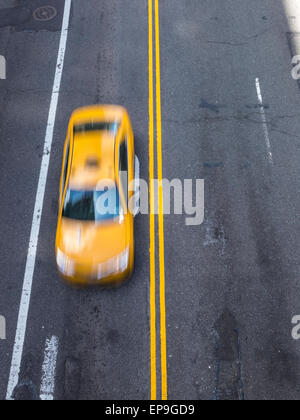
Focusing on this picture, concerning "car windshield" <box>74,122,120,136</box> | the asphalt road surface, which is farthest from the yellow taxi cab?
the asphalt road surface

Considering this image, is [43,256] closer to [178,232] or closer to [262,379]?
[178,232]

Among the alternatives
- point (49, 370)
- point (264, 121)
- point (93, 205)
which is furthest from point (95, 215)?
point (264, 121)

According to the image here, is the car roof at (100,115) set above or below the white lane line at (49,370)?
above

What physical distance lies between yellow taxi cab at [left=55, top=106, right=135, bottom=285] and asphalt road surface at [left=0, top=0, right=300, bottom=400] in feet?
2.42

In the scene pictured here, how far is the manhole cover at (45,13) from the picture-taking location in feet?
44.1

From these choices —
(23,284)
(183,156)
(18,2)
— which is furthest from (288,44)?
(23,284)

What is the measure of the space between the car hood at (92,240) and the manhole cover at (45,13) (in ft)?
28.5

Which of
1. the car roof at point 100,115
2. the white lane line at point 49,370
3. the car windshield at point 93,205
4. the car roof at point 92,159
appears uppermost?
the car roof at point 100,115

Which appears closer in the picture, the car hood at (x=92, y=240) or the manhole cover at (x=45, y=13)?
the car hood at (x=92, y=240)

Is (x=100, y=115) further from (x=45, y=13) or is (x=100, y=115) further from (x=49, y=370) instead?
(x=45, y=13)

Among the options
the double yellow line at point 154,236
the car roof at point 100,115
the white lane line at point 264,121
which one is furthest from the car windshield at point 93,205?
the white lane line at point 264,121

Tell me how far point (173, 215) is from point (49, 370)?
14.6 feet

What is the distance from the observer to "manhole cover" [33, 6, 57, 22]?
44.1 feet

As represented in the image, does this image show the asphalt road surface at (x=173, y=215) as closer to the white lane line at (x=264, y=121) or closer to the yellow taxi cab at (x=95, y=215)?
the white lane line at (x=264, y=121)
